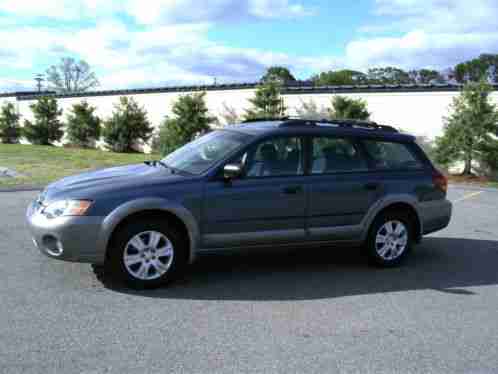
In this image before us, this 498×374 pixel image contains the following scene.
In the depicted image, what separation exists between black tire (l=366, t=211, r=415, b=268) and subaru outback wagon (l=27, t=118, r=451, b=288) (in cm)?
1

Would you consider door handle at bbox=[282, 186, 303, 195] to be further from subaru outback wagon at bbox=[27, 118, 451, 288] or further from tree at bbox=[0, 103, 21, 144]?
tree at bbox=[0, 103, 21, 144]

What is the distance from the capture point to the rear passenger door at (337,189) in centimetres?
602

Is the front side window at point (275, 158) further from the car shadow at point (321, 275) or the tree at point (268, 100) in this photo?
the tree at point (268, 100)

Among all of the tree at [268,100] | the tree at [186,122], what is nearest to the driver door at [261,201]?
the tree at [268,100]

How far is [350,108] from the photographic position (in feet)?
71.3

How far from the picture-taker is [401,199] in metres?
6.47

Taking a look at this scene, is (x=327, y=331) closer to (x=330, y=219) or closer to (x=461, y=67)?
(x=330, y=219)

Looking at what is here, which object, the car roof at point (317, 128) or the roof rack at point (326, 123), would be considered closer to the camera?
the car roof at point (317, 128)

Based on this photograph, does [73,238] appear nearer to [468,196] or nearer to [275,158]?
[275,158]

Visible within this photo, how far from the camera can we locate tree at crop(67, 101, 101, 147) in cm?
3216

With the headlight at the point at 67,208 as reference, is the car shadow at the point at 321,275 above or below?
below

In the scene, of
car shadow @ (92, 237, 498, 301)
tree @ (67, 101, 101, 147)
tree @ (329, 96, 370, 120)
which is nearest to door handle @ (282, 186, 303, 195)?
car shadow @ (92, 237, 498, 301)

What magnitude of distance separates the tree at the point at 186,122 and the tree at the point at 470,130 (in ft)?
36.8

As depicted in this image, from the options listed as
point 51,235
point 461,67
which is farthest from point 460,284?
point 461,67
